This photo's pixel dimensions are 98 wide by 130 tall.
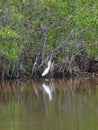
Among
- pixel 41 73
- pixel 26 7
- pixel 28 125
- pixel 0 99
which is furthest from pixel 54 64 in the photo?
pixel 28 125

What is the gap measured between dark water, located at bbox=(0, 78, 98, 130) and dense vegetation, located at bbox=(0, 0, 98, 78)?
1.14 meters

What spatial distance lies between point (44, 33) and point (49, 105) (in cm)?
735

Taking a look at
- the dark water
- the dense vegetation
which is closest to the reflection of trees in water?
the dark water

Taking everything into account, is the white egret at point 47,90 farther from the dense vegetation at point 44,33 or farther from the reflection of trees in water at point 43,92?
the dense vegetation at point 44,33

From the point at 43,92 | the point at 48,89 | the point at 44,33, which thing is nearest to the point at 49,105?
the point at 43,92

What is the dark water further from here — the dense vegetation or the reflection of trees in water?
the dense vegetation

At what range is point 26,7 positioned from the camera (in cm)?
1917

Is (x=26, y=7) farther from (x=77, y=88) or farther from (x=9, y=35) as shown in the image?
(x=77, y=88)

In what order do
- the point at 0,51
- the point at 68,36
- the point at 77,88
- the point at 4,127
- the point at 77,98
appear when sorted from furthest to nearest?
the point at 68,36
the point at 0,51
the point at 77,88
the point at 77,98
the point at 4,127

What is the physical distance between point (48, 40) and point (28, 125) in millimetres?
10075

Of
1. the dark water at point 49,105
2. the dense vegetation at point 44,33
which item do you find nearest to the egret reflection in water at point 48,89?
the dark water at point 49,105

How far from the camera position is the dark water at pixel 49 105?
1006 cm

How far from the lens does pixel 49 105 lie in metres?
12.7

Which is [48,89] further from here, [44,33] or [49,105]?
[49,105]
